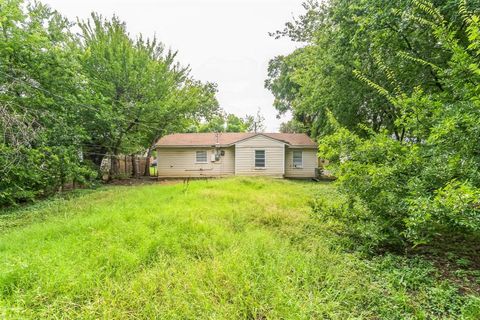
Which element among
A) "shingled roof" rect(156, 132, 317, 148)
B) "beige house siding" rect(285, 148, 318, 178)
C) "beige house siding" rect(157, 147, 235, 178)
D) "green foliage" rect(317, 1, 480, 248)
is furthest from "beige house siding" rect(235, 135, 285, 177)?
"green foliage" rect(317, 1, 480, 248)

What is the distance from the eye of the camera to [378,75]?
7809 mm

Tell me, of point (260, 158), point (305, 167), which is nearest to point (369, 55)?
point (260, 158)

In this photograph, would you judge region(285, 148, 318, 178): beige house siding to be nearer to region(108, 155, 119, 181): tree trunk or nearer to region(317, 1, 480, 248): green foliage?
region(317, 1, 480, 248): green foliage

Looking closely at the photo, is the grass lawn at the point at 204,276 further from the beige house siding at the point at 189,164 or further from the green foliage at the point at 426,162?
the beige house siding at the point at 189,164

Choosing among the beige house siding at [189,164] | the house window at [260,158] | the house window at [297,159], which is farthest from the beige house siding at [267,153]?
the house window at [297,159]

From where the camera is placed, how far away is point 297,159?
1509 centimetres

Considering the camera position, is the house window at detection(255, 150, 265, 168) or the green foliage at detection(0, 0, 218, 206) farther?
the house window at detection(255, 150, 265, 168)

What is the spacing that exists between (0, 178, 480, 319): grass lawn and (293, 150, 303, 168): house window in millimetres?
10847

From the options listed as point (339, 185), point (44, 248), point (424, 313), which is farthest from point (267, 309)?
point (44, 248)

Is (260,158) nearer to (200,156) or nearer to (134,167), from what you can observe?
(200,156)

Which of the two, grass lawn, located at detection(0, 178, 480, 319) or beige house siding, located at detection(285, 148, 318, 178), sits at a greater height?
beige house siding, located at detection(285, 148, 318, 178)

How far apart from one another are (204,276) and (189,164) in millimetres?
12709

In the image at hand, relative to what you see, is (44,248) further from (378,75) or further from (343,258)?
(378,75)

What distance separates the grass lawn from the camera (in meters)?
2.26
